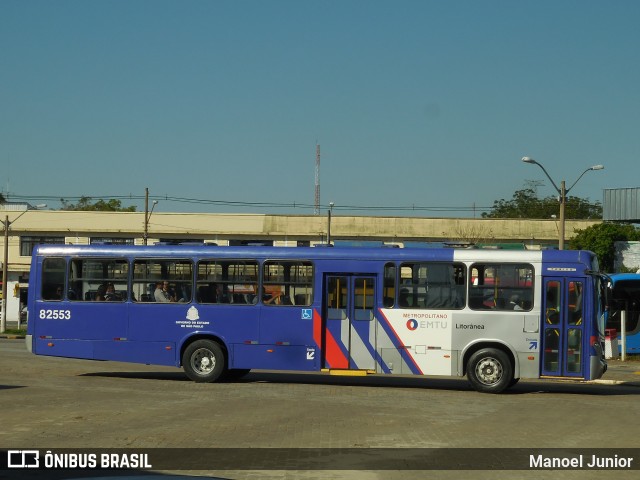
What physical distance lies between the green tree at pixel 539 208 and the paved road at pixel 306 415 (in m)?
86.2

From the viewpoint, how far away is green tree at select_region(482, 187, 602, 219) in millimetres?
107688

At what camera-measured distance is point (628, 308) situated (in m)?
35.2

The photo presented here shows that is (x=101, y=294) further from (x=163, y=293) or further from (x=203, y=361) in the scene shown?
(x=203, y=361)

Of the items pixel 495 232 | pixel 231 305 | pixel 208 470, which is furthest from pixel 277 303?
pixel 495 232

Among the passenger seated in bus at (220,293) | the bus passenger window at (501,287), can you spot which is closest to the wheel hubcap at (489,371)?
the bus passenger window at (501,287)

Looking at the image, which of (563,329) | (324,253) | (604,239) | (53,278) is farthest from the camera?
(604,239)

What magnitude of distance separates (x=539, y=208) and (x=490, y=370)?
9304 cm

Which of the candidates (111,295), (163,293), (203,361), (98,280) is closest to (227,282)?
(163,293)

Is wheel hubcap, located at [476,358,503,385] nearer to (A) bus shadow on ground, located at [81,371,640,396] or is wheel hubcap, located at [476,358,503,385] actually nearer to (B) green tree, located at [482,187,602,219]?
(A) bus shadow on ground, located at [81,371,640,396]

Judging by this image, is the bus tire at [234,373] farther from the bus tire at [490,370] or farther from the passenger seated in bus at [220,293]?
the bus tire at [490,370]

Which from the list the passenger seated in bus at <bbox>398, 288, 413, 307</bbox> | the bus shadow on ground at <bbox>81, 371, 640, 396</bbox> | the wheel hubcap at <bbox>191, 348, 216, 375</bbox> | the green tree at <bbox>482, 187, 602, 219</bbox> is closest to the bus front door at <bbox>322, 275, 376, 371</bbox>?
the passenger seated in bus at <bbox>398, 288, 413, 307</bbox>

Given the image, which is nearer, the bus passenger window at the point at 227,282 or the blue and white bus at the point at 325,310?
the blue and white bus at the point at 325,310

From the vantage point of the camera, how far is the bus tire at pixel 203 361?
2086cm

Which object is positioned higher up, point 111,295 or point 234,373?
point 111,295
